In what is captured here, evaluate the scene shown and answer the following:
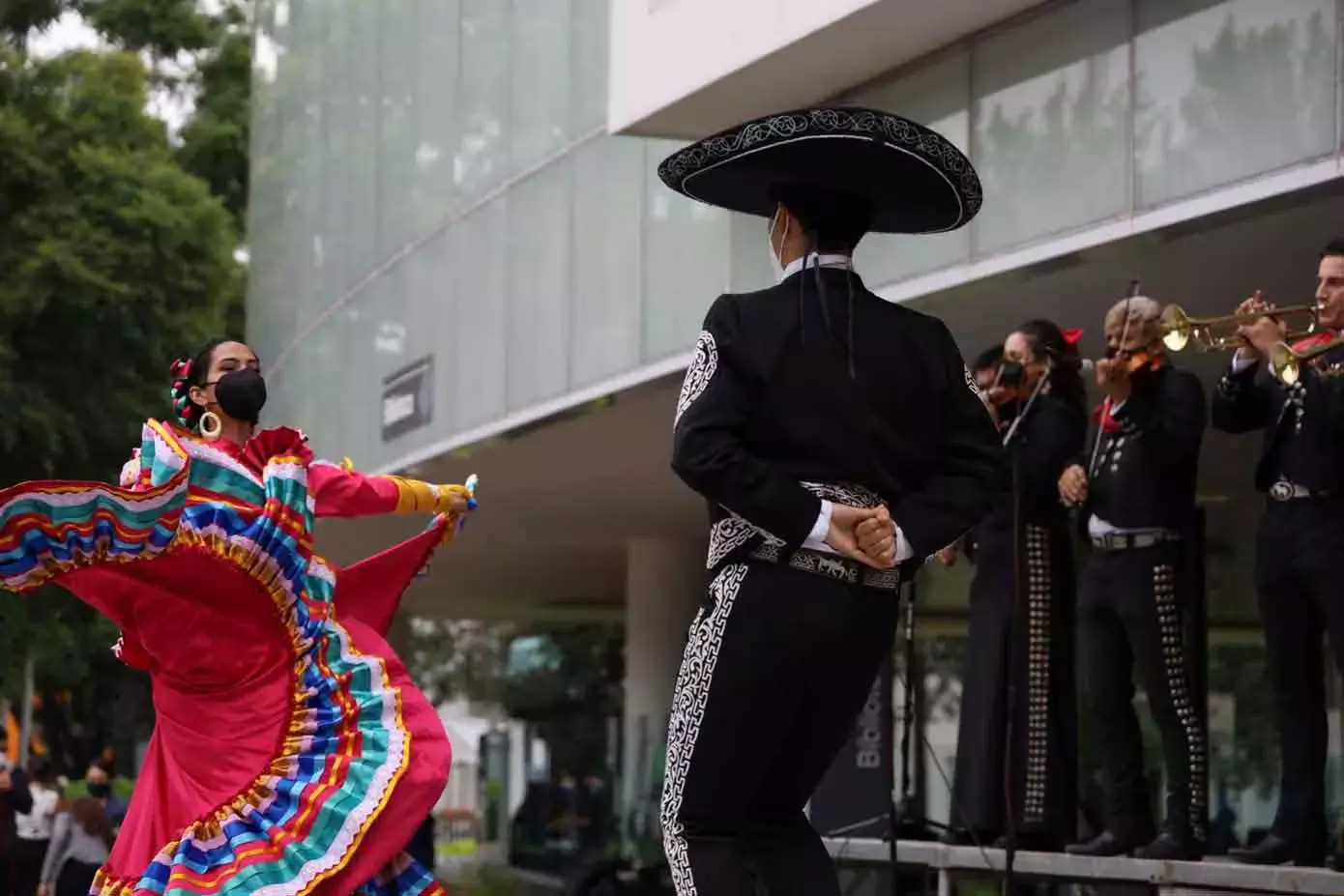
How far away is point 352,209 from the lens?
18.3 metres

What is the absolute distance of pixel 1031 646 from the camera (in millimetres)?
8633

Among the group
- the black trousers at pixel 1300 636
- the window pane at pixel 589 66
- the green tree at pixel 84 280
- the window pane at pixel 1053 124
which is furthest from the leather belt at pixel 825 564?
the green tree at pixel 84 280

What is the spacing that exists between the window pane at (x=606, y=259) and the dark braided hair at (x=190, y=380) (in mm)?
6213

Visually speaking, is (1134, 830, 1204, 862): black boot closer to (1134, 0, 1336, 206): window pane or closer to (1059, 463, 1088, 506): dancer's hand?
(1059, 463, 1088, 506): dancer's hand

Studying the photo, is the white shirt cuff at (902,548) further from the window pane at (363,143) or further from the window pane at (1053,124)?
the window pane at (363,143)

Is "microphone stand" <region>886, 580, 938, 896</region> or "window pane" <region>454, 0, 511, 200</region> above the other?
"window pane" <region>454, 0, 511, 200</region>

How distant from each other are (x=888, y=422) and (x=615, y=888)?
7399mm

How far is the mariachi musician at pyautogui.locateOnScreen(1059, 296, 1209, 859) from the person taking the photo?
808 cm

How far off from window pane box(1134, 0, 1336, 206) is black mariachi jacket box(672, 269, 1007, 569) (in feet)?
11.7

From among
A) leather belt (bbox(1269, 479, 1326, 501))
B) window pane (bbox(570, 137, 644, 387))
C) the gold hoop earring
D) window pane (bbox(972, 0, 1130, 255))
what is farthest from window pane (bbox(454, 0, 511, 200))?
the gold hoop earring

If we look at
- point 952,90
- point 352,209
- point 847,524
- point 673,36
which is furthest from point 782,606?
point 352,209

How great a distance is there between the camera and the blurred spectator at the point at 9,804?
50.1 ft

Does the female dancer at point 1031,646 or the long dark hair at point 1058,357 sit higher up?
the long dark hair at point 1058,357

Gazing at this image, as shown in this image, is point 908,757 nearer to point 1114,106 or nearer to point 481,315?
point 1114,106
